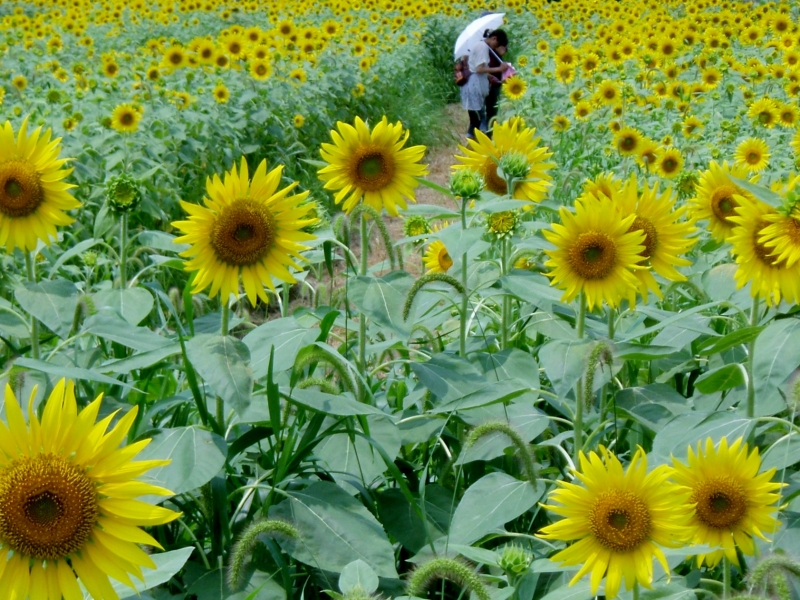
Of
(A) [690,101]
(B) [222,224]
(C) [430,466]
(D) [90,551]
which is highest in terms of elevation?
(A) [690,101]

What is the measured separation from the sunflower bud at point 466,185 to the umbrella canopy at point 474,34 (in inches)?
351

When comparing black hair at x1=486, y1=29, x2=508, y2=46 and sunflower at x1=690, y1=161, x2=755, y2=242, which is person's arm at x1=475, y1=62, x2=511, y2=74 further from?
sunflower at x1=690, y1=161, x2=755, y2=242

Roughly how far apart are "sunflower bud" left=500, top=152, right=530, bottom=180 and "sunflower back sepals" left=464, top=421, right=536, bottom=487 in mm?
1063

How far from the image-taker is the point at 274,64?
972 centimetres

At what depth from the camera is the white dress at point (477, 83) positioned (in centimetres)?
1085

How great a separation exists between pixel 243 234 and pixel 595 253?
81 cm

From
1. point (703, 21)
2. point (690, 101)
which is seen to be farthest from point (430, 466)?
point (703, 21)

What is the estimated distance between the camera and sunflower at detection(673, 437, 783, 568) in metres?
1.70

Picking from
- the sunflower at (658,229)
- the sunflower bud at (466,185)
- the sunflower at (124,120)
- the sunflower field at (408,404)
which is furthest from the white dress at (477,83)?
the sunflower at (658,229)

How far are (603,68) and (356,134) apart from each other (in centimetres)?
765

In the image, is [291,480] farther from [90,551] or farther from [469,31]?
[469,31]

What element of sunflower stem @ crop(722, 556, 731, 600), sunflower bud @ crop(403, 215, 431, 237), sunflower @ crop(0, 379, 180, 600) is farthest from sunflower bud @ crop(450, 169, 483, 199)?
sunflower @ crop(0, 379, 180, 600)

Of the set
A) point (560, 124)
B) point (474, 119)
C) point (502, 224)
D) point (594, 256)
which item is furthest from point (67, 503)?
point (474, 119)

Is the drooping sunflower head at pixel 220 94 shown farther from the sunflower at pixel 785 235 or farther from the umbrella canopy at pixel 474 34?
the sunflower at pixel 785 235
